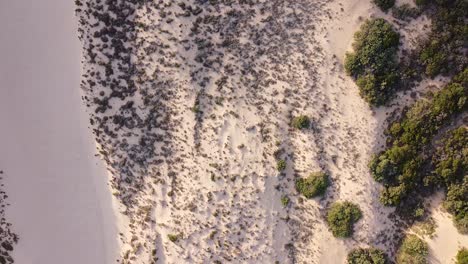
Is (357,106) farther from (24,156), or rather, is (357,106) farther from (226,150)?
(24,156)

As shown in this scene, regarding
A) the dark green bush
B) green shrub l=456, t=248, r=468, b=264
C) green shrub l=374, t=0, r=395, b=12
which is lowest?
green shrub l=456, t=248, r=468, b=264

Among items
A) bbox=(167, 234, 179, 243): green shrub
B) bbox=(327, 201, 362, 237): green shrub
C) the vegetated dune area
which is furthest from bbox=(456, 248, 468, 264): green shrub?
bbox=(167, 234, 179, 243): green shrub

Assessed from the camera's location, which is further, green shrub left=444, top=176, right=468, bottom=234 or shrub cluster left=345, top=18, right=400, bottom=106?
shrub cluster left=345, top=18, right=400, bottom=106

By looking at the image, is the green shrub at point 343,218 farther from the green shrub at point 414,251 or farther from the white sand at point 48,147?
the white sand at point 48,147

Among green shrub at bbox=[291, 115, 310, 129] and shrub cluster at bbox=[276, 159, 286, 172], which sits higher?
green shrub at bbox=[291, 115, 310, 129]

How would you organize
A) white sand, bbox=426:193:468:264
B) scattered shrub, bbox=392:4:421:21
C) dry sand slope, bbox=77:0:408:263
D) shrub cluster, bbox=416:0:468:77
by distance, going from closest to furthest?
1. shrub cluster, bbox=416:0:468:77
2. scattered shrub, bbox=392:4:421:21
3. white sand, bbox=426:193:468:264
4. dry sand slope, bbox=77:0:408:263

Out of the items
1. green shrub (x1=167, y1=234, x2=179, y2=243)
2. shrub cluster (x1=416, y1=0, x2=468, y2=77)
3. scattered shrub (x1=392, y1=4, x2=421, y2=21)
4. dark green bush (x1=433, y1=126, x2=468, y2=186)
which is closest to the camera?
shrub cluster (x1=416, y1=0, x2=468, y2=77)

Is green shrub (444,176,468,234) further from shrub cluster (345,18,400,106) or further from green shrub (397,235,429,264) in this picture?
shrub cluster (345,18,400,106)
